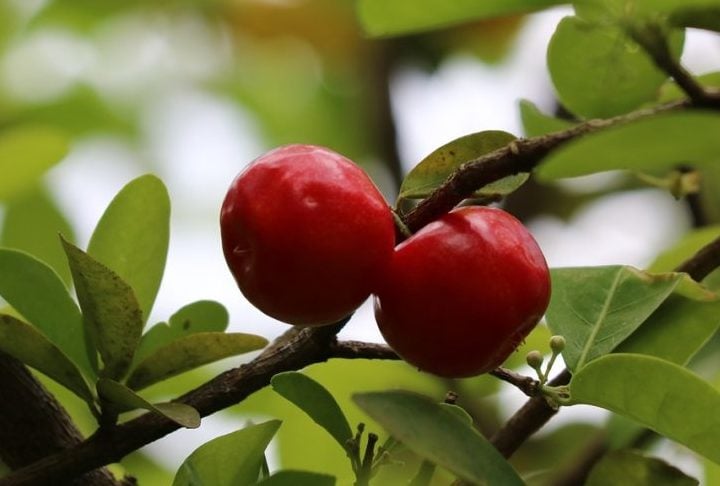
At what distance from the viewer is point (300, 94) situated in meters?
2.92

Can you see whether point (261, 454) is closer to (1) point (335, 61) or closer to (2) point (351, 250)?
(2) point (351, 250)

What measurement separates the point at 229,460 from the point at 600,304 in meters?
0.34

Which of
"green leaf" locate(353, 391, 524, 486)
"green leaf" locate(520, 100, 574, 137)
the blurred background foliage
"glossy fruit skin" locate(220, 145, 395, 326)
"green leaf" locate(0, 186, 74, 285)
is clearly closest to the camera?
"green leaf" locate(353, 391, 524, 486)

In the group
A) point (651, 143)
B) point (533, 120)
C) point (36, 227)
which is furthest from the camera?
point (36, 227)

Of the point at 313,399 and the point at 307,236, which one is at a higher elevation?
the point at 307,236

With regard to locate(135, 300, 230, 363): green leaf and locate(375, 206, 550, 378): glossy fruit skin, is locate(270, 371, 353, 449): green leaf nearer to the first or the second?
locate(375, 206, 550, 378): glossy fruit skin

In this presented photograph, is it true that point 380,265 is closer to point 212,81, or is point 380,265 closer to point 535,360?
point 535,360

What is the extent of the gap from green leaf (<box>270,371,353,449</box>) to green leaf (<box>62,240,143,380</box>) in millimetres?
146

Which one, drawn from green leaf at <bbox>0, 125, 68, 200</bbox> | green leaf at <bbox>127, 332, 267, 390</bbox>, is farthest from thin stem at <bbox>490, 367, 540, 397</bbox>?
green leaf at <bbox>0, 125, 68, 200</bbox>

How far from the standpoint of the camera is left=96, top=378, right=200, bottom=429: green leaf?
2.97ft

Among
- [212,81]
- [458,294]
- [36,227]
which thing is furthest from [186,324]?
[212,81]

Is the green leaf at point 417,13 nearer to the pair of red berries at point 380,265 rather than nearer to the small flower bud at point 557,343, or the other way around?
the pair of red berries at point 380,265

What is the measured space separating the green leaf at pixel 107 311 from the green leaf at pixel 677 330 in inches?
16.2

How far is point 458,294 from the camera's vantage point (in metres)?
0.90
